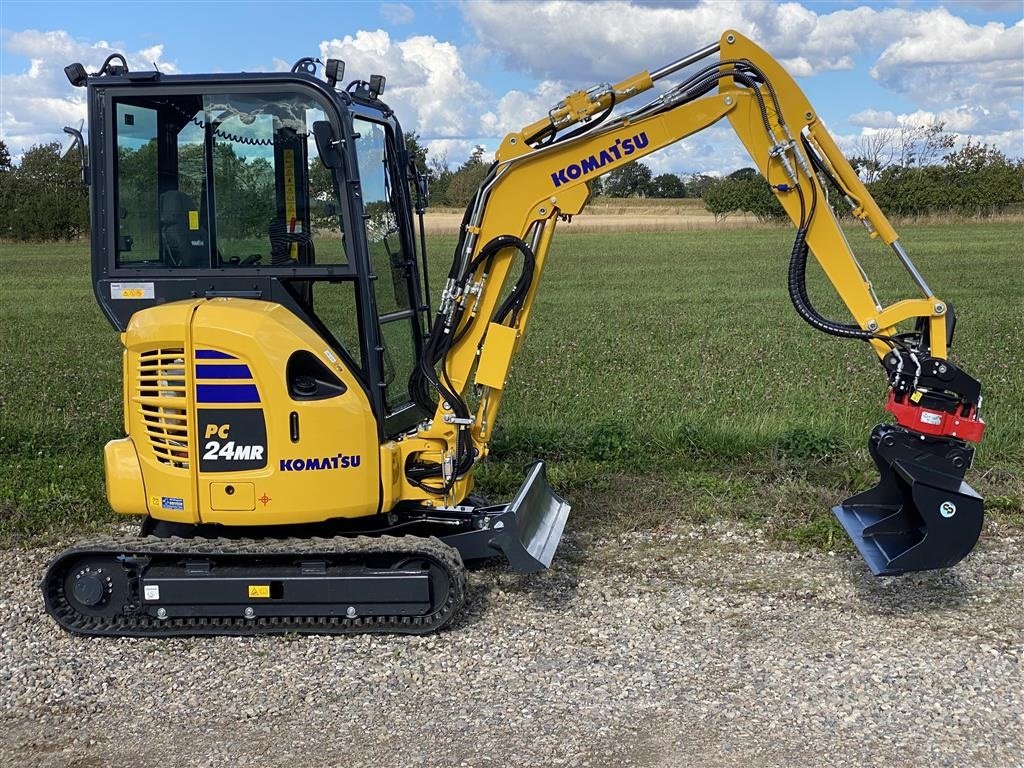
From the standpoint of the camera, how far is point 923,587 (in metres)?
6.13

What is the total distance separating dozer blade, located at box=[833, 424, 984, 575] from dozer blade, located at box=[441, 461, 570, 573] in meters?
1.85

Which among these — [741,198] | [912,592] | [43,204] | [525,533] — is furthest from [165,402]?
[741,198]

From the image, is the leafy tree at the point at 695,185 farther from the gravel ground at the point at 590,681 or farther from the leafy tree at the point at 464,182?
the gravel ground at the point at 590,681

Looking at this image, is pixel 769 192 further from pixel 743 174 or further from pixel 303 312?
pixel 303 312

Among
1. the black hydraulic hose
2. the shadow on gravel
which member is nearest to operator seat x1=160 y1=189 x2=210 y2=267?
the black hydraulic hose

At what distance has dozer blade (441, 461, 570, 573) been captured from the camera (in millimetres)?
5895

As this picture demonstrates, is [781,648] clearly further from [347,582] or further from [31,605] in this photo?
[31,605]

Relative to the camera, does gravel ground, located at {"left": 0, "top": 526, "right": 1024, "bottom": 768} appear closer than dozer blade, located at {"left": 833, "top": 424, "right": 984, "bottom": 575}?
Yes

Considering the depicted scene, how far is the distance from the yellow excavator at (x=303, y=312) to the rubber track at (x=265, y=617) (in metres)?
0.02

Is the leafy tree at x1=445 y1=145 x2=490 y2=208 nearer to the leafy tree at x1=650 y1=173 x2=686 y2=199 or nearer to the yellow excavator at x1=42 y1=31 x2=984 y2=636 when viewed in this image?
the yellow excavator at x1=42 y1=31 x2=984 y2=636

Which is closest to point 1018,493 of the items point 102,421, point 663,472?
point 663,472

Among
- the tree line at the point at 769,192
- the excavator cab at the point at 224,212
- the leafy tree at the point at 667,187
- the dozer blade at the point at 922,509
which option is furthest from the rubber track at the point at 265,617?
the leafy tree at the point at 667,187

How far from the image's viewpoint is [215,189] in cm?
586

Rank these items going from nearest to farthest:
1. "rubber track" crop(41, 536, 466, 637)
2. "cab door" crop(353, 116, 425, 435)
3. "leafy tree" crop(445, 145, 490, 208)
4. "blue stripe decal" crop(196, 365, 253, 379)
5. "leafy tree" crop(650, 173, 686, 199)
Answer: "blue stripe decal" crop(196, 365, 253, 379) → "rubber track" crop(41, 536, 466, 637) → "cab door" crop(353, 116, 425, 435) → "leafy tree" crop(445, 145, 490, 208) → "leafy tree" crop(650, 173, 686, 199)
